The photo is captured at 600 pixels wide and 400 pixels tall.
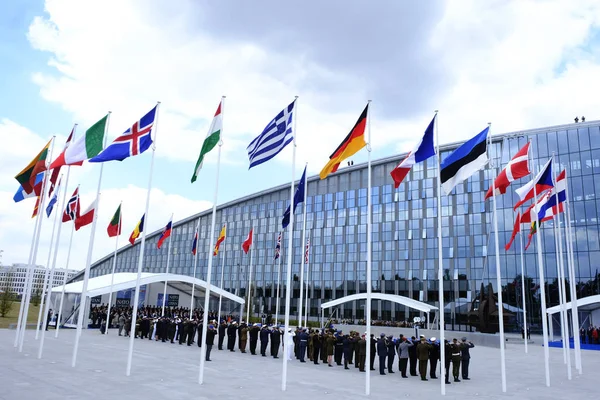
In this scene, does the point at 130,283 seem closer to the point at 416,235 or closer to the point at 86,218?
the point at 86,218

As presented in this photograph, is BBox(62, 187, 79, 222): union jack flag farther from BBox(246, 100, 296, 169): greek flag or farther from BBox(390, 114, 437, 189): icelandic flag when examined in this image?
BBox(390, 114, 437, 189): icelandic flag

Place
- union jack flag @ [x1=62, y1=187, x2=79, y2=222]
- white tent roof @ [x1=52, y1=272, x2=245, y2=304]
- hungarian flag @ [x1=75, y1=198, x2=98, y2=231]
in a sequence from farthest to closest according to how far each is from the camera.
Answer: white tent roof @ [x1=52, y1=272, x2=245, y2=304]
union jack flag @ [x1=62, y1=187, x2=79, y2=222]
hungarian flag @ [x1=75, y1=198, x2=98, y2=231]

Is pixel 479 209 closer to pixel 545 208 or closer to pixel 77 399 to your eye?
pixel 545 208

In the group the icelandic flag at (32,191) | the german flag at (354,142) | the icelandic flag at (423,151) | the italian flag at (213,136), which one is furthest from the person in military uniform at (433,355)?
the icelandic flag at (32,191)

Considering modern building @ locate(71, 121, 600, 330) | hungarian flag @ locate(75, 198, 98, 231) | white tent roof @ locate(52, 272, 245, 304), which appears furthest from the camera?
modern building @ locate(71, 121, 600, 330)

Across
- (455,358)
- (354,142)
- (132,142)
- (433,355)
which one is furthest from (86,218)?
(455,358)

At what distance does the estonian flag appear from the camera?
46.8 ft

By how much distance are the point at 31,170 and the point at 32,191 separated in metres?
0.91

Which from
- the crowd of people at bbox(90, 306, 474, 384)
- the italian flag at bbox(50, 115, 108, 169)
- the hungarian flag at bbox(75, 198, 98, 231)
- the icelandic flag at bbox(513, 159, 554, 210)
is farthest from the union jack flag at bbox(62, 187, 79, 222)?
the icelandic flag at bbox(513, 159, 554, 210)

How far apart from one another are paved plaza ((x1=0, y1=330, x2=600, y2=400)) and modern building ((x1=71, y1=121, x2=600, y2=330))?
25544 millimetres

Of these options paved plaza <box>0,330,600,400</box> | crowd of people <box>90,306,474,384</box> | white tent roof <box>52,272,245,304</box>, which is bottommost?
paved plaza <box>0,330,600,400</box>

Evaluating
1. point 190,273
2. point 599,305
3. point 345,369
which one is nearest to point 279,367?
point 345,369

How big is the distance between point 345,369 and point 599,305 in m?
29.9

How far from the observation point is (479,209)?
56719 mm
